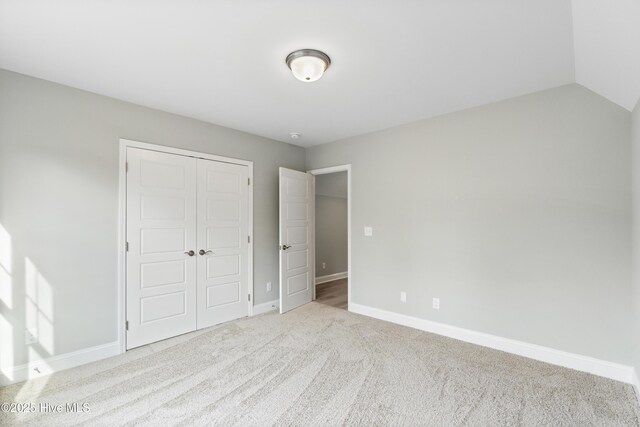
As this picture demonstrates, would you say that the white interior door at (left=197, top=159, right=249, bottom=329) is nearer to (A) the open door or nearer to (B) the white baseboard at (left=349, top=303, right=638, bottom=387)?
(A) the open door

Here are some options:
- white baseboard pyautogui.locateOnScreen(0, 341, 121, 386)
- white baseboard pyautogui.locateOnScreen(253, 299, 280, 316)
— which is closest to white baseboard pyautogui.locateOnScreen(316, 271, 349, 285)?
white baseboard pyautogui.locateOnScreen(253, 299, 280, 316)

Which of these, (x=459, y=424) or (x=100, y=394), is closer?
(x=459, y=424)

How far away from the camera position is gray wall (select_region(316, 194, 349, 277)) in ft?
19.5

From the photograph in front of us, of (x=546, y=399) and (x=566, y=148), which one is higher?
(x=566, y=148)

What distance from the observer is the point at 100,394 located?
2.13 metres

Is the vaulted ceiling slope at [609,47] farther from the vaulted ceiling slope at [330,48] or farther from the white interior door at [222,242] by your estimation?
the white interior door at [222,242]

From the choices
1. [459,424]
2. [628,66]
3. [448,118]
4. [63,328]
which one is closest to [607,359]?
[459,424]

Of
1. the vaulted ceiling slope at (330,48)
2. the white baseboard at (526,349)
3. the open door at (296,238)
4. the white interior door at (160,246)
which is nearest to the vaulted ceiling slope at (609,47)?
the vaulted ceiling slope at (330,48)

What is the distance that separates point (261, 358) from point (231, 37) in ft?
8.69

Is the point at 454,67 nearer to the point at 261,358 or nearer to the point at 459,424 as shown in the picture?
the point at 459,424

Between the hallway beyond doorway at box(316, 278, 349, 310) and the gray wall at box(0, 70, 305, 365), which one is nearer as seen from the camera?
the gray wall at box(0, 70, 305, 365)

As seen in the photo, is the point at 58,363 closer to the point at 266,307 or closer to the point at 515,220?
the point at 266,307

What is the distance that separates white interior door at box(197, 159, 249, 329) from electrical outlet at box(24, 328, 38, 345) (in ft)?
4.54

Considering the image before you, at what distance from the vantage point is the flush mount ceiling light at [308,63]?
6.59ft
